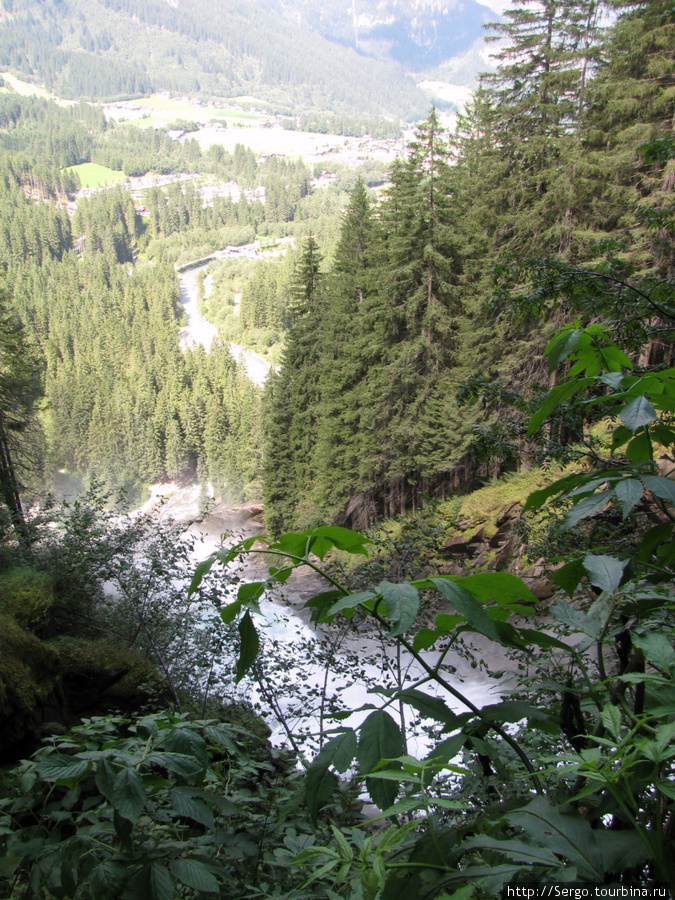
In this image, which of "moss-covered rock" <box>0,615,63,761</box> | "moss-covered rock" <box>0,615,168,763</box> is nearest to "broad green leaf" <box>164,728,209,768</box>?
"moss-covered rock" <box>0,615,168,763</box>

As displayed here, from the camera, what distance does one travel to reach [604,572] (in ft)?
2.16

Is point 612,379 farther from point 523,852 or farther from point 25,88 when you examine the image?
point 25,88

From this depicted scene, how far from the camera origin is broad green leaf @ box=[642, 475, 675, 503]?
595 millimetres

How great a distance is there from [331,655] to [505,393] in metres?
2.75

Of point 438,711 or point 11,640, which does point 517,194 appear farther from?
point 438,711

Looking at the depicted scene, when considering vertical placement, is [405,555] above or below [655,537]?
below

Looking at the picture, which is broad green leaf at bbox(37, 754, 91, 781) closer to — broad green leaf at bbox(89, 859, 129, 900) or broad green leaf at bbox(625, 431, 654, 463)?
broad green leaf at bbox(89, 859, 129, 900)

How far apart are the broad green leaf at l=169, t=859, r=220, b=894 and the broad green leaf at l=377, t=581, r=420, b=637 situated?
0.53 meters

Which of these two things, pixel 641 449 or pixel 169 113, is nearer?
pixel 641 449

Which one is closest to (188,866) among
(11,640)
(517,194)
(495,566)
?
(11,640)

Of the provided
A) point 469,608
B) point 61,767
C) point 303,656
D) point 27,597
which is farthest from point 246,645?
point 27,597

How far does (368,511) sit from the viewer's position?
57.7 feet

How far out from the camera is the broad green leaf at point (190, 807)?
0.82 metres

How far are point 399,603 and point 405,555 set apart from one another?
468 centimetres
